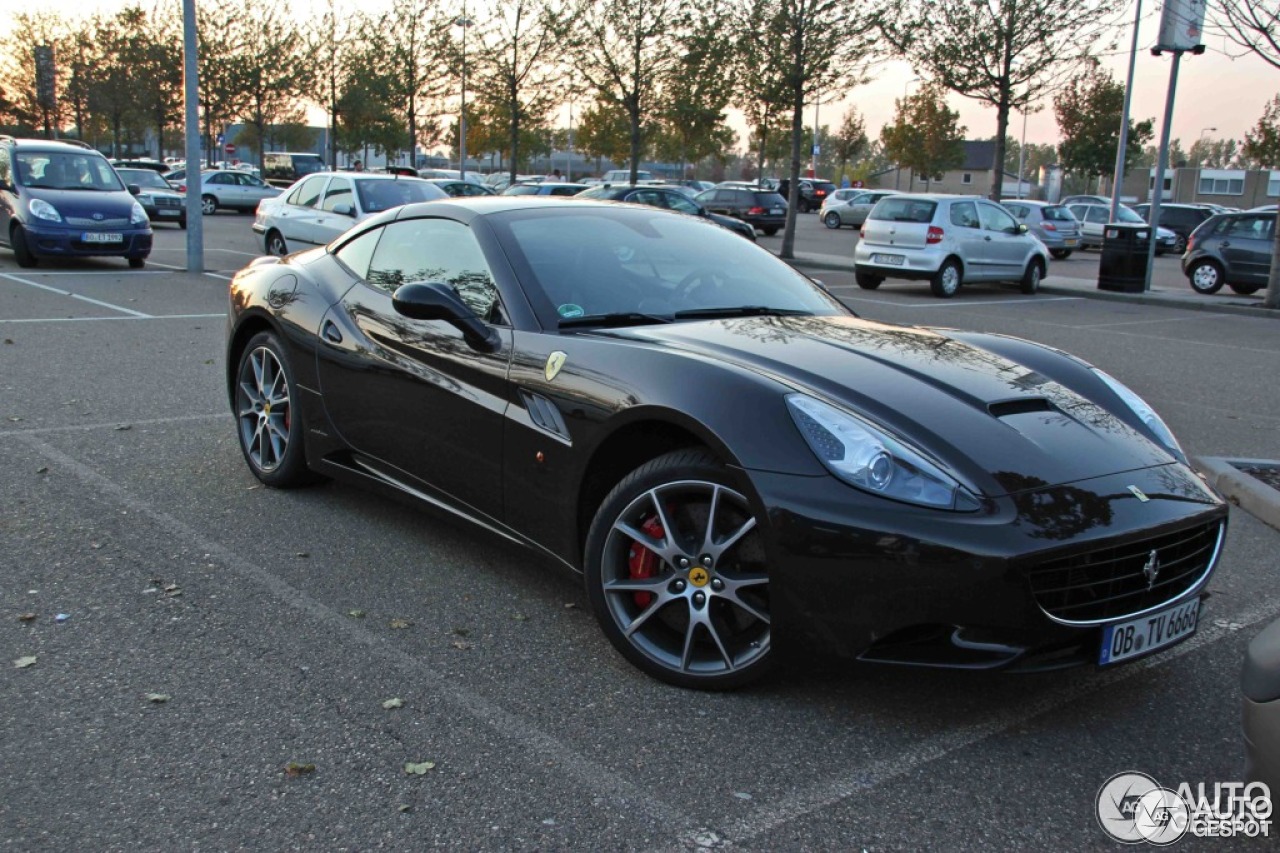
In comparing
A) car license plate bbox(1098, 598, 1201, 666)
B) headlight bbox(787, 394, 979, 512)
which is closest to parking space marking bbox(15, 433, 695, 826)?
headlight bbox(787, 394, 979, 512)

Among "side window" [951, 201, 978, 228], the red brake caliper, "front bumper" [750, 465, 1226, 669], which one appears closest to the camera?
"front bumper" [750, 465, 1226, 669]

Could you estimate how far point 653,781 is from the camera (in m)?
2.90

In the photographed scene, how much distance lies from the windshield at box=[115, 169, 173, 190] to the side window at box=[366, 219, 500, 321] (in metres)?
30.2

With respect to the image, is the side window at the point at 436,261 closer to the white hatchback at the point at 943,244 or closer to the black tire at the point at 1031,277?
the white hatchback at the point at 943,244

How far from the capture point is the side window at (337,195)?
16594 mm

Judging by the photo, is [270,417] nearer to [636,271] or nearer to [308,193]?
[636,271]

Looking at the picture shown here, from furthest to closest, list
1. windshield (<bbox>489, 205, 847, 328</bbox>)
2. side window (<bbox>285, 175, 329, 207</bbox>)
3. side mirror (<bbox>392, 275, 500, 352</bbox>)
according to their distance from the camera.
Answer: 1. side window (<bbox>285, 175, 329, 207</bbox>)
2. windshield (<bbox>489, 205, 847, 328</bbox>)
3. side mirror (<bbox>392, 275, 500, 352</bbox>)

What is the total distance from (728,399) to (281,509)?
104 inches

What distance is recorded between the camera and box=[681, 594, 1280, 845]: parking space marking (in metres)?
2.72

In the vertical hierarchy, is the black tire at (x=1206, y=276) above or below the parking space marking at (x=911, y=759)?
above

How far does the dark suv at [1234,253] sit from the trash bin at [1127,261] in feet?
4.51

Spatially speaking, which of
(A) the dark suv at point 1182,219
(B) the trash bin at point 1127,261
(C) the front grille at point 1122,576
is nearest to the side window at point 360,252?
(C) the front grille at point 1122,576

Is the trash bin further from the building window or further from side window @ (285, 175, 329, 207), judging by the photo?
the building window

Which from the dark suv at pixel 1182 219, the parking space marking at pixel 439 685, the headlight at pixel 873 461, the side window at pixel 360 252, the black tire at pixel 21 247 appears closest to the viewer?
the parking space marking at pixel 439 685
